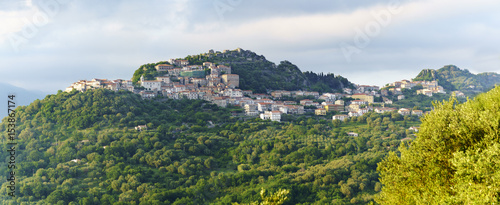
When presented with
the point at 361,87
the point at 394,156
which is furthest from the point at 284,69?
the point at 394,156

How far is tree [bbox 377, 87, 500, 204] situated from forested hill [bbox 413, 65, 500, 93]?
114 meters

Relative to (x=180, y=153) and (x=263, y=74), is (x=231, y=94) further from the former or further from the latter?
(x=180, y=153)

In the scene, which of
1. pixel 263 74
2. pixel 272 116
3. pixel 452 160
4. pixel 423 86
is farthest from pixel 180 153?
pixel 423 86

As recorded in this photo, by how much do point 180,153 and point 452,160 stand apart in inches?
1551

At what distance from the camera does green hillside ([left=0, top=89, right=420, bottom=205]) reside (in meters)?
37.7

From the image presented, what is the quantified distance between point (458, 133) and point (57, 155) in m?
44.0

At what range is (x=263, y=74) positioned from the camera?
Answer: 9600cm

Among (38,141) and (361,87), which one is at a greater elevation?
(361,87)

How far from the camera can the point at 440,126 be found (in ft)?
37.8

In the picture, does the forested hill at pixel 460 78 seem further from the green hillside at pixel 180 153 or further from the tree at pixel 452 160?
the tree at pixel 452 160

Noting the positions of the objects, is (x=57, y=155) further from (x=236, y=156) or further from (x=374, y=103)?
(x=374, y=103)

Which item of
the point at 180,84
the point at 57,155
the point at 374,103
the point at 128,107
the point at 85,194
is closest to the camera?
the point at 85,194

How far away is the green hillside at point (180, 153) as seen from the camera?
3766cm

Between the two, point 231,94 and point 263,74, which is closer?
point 231,94
